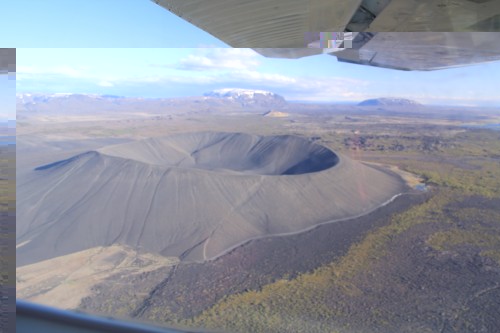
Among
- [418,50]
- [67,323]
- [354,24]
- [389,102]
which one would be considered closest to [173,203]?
[67,323]

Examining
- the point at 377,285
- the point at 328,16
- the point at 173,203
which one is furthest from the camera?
the point at 173,203

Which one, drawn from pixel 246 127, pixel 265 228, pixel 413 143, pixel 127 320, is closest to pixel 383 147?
pixel 413 143

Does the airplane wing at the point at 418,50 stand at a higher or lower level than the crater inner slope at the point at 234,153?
higher

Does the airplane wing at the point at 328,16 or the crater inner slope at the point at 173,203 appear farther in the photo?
the crater inner slope at the point at 173,203

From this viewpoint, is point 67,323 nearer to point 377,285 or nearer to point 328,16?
point 328,16

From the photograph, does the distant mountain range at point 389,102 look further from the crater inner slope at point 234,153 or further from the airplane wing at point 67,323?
the airplane wing at point 67,323

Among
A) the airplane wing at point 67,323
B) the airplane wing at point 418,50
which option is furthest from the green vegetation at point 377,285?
the airplane wing at point 418,50

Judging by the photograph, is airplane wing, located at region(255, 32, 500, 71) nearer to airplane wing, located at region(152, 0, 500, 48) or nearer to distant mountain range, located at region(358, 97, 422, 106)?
airplane wing, located at region(152, 0, 500, 48)

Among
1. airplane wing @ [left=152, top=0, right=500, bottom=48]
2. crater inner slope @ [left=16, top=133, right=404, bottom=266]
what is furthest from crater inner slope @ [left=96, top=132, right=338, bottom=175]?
airplane wing @ [left=152, top=0, right=500, bottom=48]
